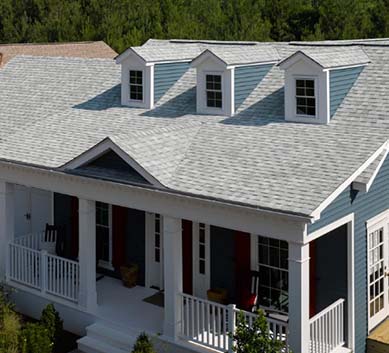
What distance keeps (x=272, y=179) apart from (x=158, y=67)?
7.14m

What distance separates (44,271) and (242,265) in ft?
16.0

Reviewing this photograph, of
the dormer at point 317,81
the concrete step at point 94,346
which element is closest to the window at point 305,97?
the dormer at point 317,81

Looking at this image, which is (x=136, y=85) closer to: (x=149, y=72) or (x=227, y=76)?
(x=149, y=72)

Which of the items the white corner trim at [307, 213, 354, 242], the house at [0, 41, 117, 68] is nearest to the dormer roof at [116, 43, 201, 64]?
the white corner trim at [307, 213, 354, 242]

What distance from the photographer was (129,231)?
60.7ft

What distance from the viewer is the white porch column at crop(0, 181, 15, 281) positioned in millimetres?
17719

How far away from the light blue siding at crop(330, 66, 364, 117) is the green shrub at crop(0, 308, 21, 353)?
8379 millimetres

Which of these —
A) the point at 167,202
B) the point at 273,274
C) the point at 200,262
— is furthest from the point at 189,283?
the point at 167,202

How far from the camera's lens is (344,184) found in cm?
1293

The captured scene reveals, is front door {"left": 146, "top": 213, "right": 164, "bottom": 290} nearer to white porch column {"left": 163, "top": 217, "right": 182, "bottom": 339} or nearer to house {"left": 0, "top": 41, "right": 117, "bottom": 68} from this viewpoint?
white porch column {"left": 163, "top": 217, "right": 182, "bottom": 339}

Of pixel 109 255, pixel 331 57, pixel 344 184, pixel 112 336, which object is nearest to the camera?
pixel 344 184

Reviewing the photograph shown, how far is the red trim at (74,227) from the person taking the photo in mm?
19656

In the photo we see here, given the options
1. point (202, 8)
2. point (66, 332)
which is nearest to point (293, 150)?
point (66, 332)

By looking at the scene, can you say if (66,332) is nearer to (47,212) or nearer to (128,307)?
(128,307)
